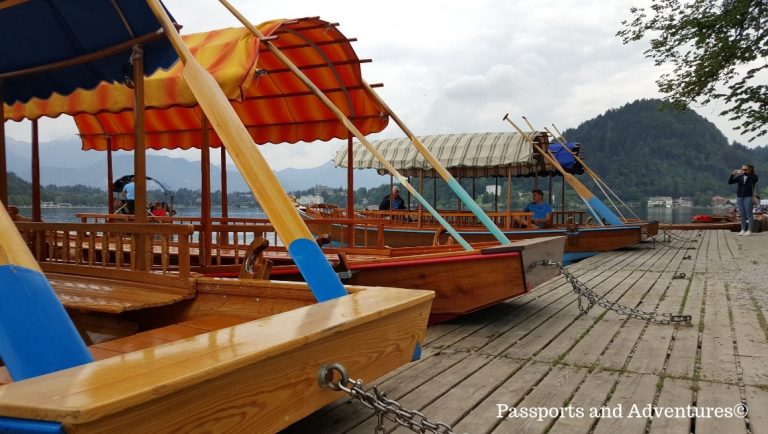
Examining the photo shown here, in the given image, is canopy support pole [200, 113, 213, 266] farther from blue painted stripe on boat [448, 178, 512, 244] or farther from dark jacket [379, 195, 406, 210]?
dark jacket [379, 195, 406, 210]

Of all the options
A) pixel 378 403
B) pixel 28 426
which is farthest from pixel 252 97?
pixel 28 426

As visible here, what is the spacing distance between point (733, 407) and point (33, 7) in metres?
5.26

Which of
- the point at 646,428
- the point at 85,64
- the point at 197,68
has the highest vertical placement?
the point at 85,64

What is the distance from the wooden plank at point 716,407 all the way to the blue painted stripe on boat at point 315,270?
6.50 ft

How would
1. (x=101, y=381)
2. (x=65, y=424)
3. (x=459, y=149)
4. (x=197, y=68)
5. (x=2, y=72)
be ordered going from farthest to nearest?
(x=459, y=149)
(x=2, y=72)
(x=197, y=68)
(x=101, y=381)
(x=65, y=424)

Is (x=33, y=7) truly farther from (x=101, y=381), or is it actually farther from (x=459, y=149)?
(x=459, y=149)

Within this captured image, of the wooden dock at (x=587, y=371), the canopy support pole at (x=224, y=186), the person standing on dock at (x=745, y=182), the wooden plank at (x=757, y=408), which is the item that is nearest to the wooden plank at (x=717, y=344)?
the wooden dock at (x=587, y=371)

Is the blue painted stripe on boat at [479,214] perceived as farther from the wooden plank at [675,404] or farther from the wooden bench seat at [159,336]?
the wooden bench seat at [159,336]

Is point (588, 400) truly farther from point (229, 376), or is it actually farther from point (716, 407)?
point (229, 376)

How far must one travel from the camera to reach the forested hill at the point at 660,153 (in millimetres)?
67312

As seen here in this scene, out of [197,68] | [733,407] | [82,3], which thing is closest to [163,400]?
[197,68]

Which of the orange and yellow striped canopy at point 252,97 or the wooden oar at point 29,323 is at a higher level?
the orange and yellow striped canopy at point 252,97

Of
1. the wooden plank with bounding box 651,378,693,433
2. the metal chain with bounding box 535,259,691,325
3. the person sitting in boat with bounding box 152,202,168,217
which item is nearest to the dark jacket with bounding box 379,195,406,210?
the person sitting in boat with bounding box 152,202,168,217

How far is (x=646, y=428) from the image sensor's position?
2.85 meters
